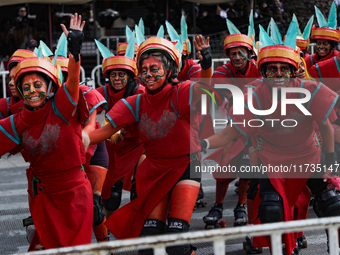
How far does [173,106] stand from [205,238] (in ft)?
7.81

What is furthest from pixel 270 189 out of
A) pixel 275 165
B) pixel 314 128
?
pixel 314 128

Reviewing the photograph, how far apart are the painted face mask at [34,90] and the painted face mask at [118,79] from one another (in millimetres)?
2097

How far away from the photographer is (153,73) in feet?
17.1

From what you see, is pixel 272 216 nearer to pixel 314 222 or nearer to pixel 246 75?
pixel 314 222

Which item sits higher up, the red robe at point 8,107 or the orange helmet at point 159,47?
the orange helmet at point 159,47

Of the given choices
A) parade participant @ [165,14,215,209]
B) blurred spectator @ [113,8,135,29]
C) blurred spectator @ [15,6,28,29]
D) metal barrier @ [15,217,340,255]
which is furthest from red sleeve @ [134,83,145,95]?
blurred spectator @ [113,8,135,29]

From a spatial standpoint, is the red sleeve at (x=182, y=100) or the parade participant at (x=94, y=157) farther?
the parade participant at (x=94, y=157)

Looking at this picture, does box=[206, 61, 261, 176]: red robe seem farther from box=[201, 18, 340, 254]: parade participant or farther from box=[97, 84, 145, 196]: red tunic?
box=[201, 18, 340, 254]: parade participant

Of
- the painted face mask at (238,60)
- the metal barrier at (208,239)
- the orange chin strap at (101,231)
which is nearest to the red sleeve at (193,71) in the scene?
the painted face mask at (238,60)

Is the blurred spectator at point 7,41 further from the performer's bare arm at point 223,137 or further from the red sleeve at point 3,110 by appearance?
A: the performer's bare arm at point 223,137

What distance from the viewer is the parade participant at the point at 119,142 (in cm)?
695

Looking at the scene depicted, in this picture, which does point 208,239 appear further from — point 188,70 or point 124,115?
point 188,70

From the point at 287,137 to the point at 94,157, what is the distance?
81.1 inches

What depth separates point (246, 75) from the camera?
7535 millimetres
